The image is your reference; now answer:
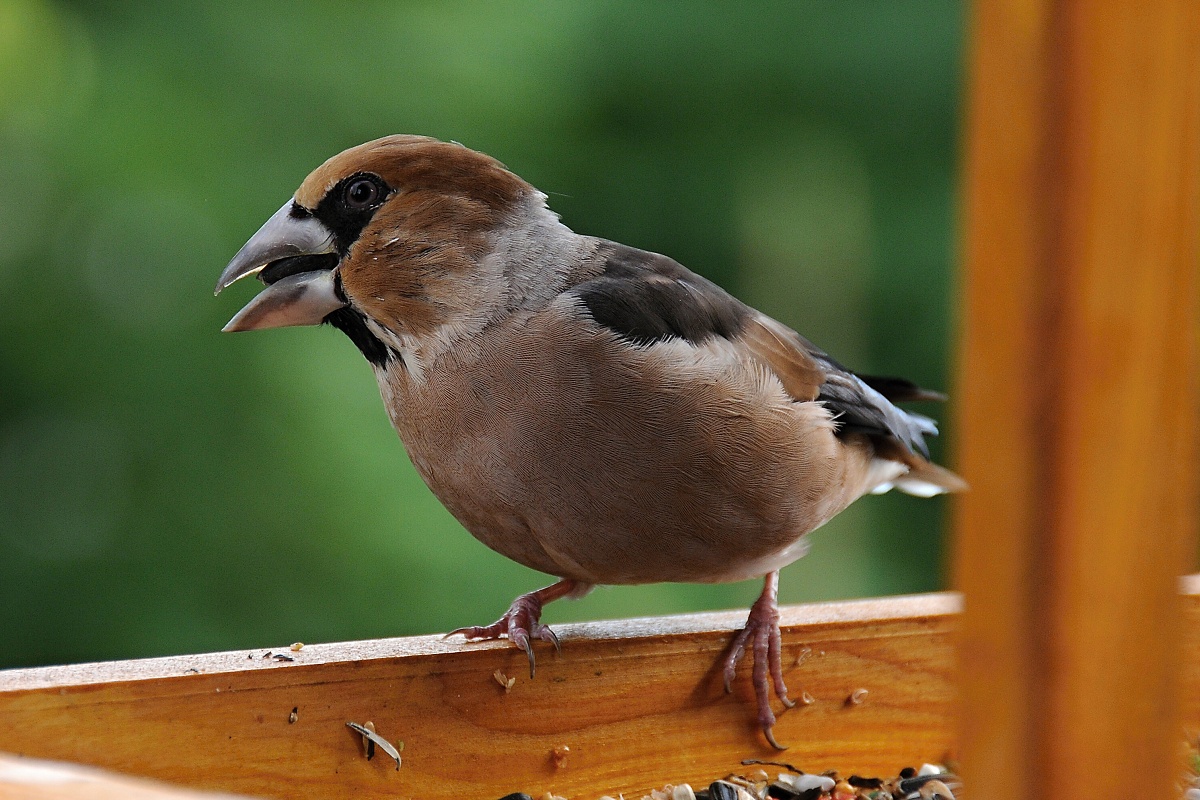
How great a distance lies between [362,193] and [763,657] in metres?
0.96

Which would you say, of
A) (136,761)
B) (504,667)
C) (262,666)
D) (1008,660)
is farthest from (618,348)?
(1008,660)

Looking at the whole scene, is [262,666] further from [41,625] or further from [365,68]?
[365,68]

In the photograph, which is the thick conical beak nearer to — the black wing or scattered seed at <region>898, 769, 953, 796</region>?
the black wing

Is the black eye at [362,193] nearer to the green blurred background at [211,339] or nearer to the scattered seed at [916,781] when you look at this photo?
the scattered seed at [916,781]

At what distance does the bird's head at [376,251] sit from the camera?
199 cm

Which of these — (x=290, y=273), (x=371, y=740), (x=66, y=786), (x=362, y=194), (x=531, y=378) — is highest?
(x=362, y=194)

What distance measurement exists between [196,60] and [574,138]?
1409 millimetres

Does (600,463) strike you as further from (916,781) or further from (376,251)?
(916,781)

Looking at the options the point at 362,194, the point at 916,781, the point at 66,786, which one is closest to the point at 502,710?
the point at 916,781

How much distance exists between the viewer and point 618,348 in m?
1.99

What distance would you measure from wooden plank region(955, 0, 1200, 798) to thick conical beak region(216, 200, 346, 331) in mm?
1326

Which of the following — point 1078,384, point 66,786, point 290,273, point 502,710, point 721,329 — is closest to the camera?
point 1078,384

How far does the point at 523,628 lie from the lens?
2.00 meters

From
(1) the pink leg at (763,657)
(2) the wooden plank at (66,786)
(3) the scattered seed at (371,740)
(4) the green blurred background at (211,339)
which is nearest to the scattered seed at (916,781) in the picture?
(1) the pink leg at (763,657)
